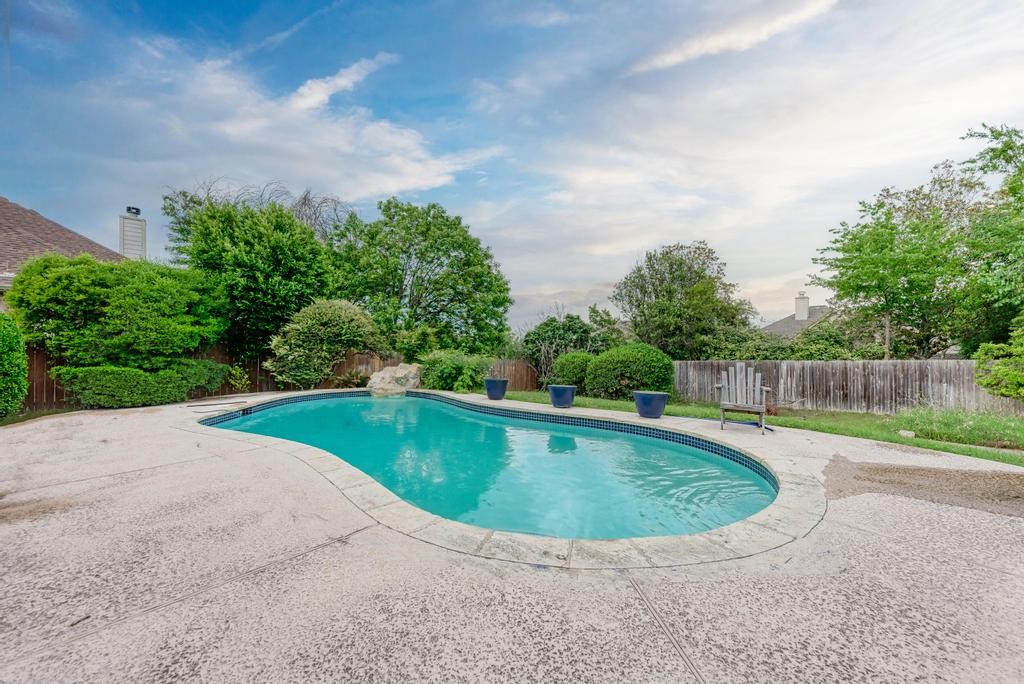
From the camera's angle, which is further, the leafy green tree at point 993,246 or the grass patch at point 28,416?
the leafy green tree at point 993,246

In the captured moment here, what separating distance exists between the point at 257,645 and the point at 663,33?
8701 mm

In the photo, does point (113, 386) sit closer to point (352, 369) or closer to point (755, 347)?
point (352, 369)

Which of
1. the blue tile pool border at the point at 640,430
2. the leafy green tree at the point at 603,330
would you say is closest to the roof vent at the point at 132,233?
the blue tile pool border at the point at 640,430

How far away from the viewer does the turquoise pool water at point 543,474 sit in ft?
11.9

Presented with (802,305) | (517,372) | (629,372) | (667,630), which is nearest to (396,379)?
(517,372)

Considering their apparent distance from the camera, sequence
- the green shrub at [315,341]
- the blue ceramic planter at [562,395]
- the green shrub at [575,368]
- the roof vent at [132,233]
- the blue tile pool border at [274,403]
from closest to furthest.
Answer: the blue tile pool border at [274,403], the blue ceramic planter at [562,395], the green shrub at [575,368], the green shrub at [315,341], the roof vent at [132,233]

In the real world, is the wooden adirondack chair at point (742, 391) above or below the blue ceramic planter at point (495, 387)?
above

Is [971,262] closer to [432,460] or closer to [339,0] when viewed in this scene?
[432,460]

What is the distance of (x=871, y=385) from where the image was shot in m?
8.79

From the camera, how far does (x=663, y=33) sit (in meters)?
6.49

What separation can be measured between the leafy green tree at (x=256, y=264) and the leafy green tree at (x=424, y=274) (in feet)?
11.6

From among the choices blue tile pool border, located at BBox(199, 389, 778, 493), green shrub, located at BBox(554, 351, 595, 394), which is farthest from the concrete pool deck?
green shrub, located at BBox(554, 351, 595, 394)

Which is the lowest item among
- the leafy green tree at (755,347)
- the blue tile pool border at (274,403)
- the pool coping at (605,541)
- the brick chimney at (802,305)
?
the blue tile pool border at (274,403)

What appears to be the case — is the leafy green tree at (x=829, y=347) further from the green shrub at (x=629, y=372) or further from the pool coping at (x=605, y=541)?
the pool coping at (x=605, y=541)
